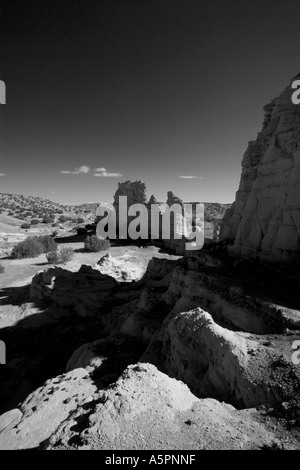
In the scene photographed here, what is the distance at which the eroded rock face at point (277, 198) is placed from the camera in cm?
995

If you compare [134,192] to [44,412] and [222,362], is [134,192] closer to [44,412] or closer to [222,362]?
[222,362]

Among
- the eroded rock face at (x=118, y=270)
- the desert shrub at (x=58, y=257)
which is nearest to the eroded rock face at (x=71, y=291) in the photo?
the eroded rock face at (x=118, y=270)

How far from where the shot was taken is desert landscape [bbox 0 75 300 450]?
4523mm

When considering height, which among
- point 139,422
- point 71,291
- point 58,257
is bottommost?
point 71,291

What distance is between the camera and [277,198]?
36.0 ft

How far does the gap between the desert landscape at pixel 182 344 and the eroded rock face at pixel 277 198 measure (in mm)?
51

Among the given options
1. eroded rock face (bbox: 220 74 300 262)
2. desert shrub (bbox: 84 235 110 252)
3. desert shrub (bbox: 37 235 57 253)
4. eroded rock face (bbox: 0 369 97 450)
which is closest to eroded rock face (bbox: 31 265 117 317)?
eroded rock face (bbox: 0 369 97 450)

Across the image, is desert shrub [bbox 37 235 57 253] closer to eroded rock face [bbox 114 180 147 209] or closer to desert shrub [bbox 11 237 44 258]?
desert shrub [bbox 11 237 44 258]

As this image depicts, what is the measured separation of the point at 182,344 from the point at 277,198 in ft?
24.0

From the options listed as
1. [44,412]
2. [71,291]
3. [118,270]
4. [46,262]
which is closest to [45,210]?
[46,262]

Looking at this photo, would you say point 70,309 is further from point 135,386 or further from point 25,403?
point 135,386

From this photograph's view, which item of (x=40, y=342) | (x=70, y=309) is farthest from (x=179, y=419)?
(x=70, y=309)

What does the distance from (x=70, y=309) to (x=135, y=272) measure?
8.56 meters
